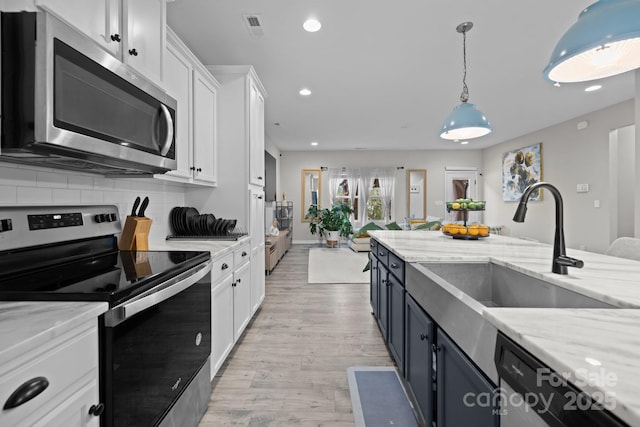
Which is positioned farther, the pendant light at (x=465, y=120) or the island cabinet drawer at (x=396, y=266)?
the pendant light at (x=465, y=120)

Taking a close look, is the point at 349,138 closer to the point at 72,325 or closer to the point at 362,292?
the point at 362,292

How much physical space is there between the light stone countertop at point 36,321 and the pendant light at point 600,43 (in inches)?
73.9

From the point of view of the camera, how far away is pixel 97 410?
0.85m

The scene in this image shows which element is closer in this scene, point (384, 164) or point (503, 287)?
point (503, 287)

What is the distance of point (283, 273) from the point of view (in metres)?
4.86

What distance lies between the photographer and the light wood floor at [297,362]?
166cm

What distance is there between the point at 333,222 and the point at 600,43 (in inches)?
273

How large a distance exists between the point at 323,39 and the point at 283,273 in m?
3.44

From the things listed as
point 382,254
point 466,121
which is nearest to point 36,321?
point 382,254

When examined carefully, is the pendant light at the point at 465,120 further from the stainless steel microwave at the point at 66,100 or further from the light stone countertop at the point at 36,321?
the light stone countertop at the point at 36,321

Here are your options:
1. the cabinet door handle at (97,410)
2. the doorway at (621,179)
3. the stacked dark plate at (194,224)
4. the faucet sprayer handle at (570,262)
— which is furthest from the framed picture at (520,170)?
the cabinet door handle at (97,410)

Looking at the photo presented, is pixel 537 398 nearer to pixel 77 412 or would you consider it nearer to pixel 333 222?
pixel 77 412

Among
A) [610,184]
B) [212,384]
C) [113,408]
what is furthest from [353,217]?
[113,408]

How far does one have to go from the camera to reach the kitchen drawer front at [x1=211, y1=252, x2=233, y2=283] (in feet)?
5.95
